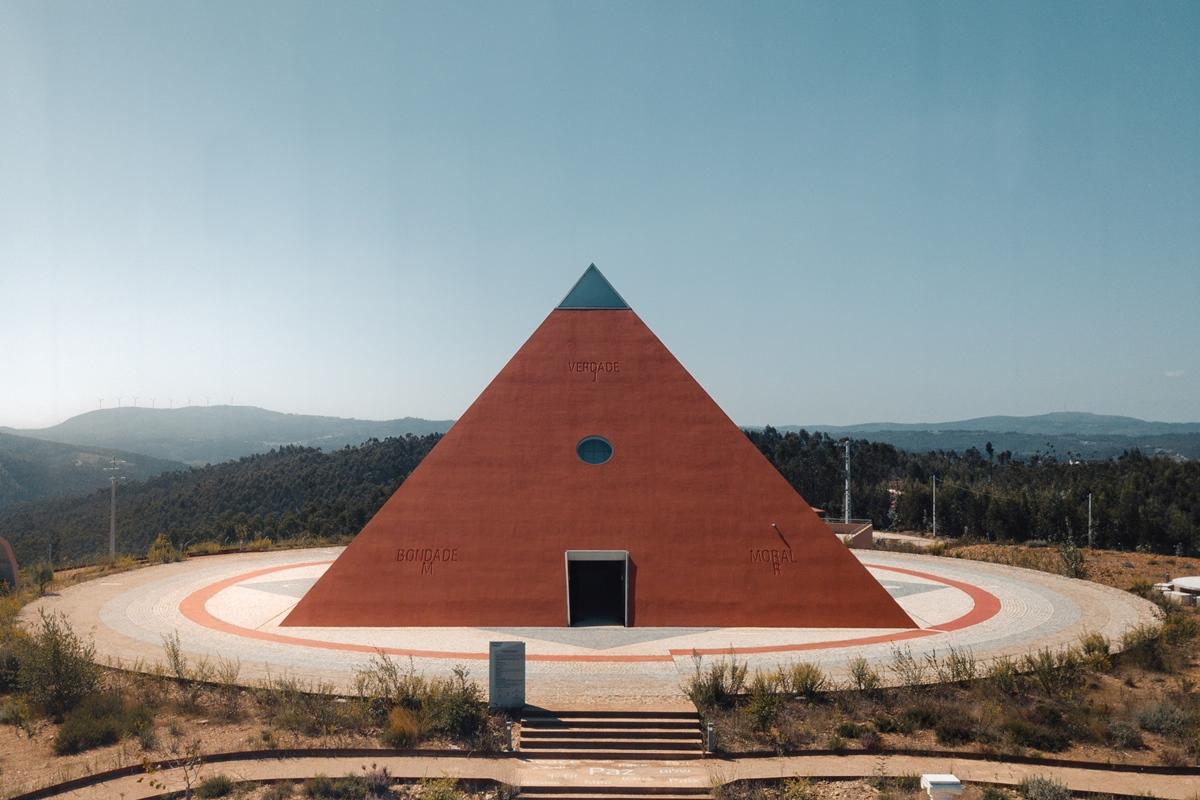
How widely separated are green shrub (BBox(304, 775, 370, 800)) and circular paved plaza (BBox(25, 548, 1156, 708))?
11.4 ft

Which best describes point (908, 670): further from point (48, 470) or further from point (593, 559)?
point (48, 470)

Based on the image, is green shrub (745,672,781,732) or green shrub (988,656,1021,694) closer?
green shrub (745,672,781,732)

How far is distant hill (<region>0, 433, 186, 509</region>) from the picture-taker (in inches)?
5714

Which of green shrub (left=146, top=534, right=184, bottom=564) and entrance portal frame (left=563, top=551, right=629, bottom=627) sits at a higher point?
entrance portal frame (left=563, top=551, right=629, bottom=627)

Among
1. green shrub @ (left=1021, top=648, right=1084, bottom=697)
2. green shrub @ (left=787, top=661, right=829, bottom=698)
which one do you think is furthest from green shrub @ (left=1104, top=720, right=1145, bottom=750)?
green shrub @ (left=787, top=661, right=829, bottom=698)

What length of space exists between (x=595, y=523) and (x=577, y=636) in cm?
320

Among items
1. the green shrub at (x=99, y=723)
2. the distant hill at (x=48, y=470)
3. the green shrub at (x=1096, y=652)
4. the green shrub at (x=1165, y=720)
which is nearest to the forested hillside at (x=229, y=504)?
the green shrub at (x=99, y=723)

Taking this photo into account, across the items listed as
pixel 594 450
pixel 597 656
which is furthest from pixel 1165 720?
pixel 594 450

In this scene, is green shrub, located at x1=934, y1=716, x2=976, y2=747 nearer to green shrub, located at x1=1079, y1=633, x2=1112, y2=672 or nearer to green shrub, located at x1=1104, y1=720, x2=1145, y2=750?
green shrub, located at x1=1104, y1=720, x2=1145, y2=750

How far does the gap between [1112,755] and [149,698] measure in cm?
1848

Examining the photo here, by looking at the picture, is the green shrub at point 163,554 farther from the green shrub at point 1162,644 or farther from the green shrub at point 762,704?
the green shrub at point 1162,644

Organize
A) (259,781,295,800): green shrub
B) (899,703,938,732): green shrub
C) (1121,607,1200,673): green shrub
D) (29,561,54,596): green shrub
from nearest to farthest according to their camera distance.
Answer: (259,781,295,800): green shrub, (899,703,938,732): green shrub, (1121,607,1200,673): green shrub, (29,561,54,596): green shrub

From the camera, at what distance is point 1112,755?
1297 centimetres

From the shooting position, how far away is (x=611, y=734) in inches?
532
